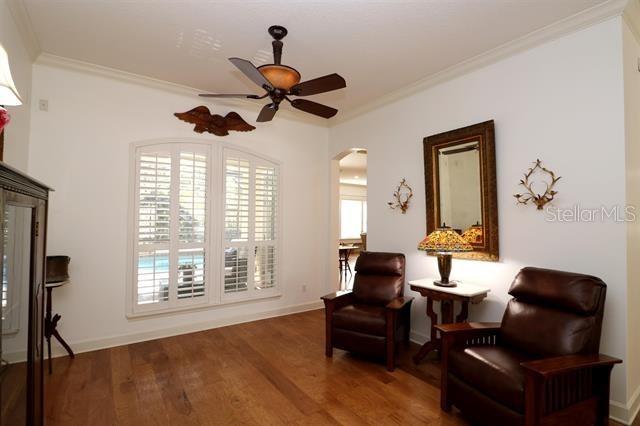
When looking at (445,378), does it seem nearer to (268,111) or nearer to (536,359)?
(536,359)

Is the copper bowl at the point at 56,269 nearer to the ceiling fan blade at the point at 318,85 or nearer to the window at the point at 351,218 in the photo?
the ceiling fan blade at the point at 318,85

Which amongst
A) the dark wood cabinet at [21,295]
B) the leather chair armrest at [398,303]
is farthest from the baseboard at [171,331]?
the leather chair armrest at [398,303]

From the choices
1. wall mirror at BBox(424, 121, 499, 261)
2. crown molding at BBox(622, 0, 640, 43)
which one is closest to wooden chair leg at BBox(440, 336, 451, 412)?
wall mirror at BBox(424, 121, 499, 261)

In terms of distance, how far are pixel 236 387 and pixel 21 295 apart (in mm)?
1760

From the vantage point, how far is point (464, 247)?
9.34 feet

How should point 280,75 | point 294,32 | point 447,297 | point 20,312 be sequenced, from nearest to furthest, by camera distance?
point 20,312, point 280,75, point 294,32, point 447,297

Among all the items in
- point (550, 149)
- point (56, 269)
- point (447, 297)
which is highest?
point (550, 149)

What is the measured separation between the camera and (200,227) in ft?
13.1

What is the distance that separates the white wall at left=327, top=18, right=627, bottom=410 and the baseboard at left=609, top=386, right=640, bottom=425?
0.05 meters

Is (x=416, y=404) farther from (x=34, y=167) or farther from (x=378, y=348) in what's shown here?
(x=34, y=167)

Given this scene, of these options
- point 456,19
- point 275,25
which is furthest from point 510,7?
point 275,25

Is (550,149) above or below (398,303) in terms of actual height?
above

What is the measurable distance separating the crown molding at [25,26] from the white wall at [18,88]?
0.04 meters

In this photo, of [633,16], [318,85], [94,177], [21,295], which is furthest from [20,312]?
[633,16]
